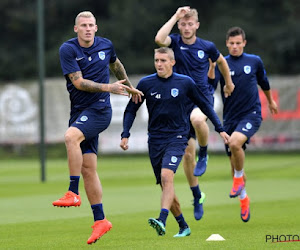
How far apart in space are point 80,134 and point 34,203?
21.8ft

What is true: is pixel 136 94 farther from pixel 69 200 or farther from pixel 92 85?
pixel 69 200

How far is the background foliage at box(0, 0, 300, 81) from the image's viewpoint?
1726 inches

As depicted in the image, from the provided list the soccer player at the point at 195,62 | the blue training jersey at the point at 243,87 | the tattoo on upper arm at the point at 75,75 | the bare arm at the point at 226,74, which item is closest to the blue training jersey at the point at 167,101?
the tattoo on upper arm at the point at 75,75

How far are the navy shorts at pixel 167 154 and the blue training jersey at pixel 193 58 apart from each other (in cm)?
202

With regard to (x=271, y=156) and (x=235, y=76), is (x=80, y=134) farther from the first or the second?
(x=271, y=156)

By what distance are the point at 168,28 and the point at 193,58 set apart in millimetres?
859

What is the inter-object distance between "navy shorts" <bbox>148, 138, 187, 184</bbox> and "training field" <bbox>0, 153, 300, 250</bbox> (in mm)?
899

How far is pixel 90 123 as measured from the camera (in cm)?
1062

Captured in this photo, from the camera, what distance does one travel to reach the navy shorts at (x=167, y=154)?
1055 cm

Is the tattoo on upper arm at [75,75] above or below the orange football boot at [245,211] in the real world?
above

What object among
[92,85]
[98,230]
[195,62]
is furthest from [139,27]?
[98,230]

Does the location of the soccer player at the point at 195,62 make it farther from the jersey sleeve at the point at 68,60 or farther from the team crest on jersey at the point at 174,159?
the jersey sleeve at the point at 68,60

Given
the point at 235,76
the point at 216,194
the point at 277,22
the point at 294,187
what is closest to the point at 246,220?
the point at 235,76

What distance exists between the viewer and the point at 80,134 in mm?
10508
